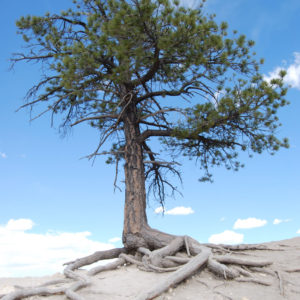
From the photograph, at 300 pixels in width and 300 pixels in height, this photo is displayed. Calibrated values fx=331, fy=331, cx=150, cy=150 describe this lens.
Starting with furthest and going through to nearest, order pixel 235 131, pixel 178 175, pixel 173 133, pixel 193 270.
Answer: pixel 178 175
pixel 235 131
pixel 173 133
pixel 193 270

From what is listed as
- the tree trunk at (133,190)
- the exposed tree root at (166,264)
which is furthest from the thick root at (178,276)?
the tree trunk at (133,190)

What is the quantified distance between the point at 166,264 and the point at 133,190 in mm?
1961

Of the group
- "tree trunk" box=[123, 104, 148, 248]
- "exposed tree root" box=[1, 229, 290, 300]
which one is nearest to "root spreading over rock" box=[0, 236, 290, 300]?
"exposed tree root" box=[1, 229, 290, 300]

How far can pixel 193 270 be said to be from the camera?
19.5ft

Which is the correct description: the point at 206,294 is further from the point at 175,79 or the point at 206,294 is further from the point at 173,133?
the point at 175,79

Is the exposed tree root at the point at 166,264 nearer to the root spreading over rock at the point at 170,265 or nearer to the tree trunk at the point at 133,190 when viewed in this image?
the root spreading over rock at the point at 170,265

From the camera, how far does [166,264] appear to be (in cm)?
691

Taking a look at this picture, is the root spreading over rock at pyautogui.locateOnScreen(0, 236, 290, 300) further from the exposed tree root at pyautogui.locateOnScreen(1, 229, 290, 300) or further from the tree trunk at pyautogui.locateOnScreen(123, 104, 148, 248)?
the tree trunk at pyautogui.locateOnScreen(123, 104, 148, 248)

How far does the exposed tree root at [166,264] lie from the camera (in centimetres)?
566

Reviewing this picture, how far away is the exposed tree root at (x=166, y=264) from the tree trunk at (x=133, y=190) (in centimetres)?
13

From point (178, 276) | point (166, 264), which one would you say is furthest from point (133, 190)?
point (178, 276)

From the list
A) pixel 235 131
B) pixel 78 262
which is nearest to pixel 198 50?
pixel 235 131

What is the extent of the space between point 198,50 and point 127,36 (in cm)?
158

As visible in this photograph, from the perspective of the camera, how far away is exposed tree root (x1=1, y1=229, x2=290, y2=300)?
5.66m
